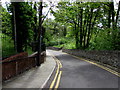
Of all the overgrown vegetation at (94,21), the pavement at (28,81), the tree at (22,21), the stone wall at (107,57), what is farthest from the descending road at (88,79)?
the tree at (22,21)

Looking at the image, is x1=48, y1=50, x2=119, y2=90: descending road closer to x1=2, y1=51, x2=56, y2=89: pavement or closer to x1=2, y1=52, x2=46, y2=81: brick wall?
x1=2, y1=51, x2=56, y2=89: pavement

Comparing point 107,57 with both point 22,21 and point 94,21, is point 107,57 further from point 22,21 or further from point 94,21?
point 94,21

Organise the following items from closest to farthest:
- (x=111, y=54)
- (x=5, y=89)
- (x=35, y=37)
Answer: (x=5, y=89) < (x=111, y=54) < (x=35, y=37)

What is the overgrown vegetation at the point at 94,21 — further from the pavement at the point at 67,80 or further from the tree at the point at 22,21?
the pavement at the point at 67,80

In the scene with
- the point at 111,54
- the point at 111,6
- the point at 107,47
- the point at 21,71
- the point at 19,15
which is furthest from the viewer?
the point at 111,6

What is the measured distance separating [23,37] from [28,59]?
10.2 m

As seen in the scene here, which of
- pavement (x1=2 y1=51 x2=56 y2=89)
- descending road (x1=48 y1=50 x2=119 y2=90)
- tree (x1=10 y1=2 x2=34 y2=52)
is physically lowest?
descending road (x1=48 y1=50 x2=119 y2=90)

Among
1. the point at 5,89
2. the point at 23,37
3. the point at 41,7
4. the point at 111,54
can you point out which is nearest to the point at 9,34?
the point at 23,37

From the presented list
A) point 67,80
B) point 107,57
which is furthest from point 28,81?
point 107,57

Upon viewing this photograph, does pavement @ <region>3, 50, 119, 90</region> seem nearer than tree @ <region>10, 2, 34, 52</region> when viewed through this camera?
Yes

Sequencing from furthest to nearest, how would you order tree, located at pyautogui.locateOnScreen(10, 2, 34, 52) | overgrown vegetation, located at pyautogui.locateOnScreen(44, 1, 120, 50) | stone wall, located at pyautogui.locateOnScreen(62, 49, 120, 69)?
tree, located at pyautogui.locateOnScreen(10, 2, 34, 52), overgrown vegetation, located at pyautogui.locateOnScreen(44, 1, 120, 50), stone wall, located at pyautogui.locateOnScreen(62, 49, 120, 69)

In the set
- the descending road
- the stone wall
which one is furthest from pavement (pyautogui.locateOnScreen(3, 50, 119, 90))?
the stone wall

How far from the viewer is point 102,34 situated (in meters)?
19.4

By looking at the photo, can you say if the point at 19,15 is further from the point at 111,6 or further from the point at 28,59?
the point at 111,6
